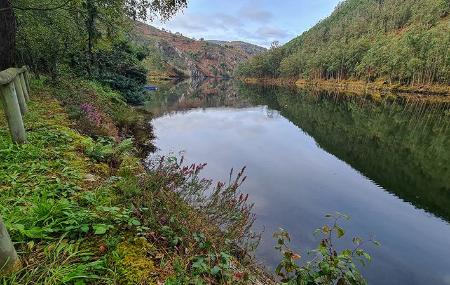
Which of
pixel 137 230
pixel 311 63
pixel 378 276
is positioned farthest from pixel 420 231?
pixel 311 63

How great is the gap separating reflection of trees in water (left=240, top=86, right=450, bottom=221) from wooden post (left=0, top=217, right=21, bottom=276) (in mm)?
15351

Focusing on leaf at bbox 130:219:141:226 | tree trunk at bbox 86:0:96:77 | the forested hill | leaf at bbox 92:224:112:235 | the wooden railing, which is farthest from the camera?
the forested hill

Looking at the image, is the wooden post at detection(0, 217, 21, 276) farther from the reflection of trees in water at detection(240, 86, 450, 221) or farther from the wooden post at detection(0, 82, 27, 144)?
the reflection of trees in water at detection(240, 86, 450, 221)

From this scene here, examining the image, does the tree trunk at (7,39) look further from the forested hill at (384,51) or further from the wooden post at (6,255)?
the forested hill at (384,51)

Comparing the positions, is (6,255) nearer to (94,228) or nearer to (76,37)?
(94,228)

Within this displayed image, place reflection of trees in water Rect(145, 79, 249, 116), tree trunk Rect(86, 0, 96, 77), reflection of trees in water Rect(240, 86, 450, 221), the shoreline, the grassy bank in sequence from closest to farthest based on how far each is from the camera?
the grassy bank
reflection of trees in water Rect(240, 86, 450, 221)
tree trunk Rect(86, 0, 96, 77)
reflection of trees in water Rect(145, 79, 249, 116)
the shoreline

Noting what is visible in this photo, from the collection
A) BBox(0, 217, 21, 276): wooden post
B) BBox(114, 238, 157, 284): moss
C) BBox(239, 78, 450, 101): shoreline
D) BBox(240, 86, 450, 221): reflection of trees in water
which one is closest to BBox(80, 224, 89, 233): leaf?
BBox(114, 238, 157, 284): moss

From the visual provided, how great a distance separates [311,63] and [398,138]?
349 feet

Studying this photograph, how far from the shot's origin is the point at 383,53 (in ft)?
306

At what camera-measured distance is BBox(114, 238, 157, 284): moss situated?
3537 mm

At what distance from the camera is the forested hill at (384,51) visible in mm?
78312

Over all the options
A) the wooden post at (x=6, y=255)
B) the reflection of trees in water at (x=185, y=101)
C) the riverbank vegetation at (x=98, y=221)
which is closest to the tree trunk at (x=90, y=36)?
the reflection of trees in water at (x=185, y=101)

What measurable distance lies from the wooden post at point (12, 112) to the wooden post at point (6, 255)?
442cm

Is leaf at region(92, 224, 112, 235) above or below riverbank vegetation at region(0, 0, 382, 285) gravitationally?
above
